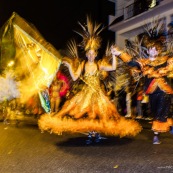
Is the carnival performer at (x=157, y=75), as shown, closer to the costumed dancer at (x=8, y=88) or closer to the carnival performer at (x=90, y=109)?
the carnival performer at (x=90, y=109)

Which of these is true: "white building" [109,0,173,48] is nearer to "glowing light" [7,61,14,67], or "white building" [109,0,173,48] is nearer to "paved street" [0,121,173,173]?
"glowing light" [7,61,14,67]

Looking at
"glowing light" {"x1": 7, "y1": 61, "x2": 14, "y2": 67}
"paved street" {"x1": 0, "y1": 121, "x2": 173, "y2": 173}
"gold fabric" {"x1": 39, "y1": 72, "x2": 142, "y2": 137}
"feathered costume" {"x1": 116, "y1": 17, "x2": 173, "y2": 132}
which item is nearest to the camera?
"paved street" {"x1": 0, "y1": 121, "x2": 173, "y2": 173}

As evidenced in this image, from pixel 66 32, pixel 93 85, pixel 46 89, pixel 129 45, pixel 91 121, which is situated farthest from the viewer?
pixel 66 32

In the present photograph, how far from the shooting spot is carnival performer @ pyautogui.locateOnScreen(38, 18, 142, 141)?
5.40 m

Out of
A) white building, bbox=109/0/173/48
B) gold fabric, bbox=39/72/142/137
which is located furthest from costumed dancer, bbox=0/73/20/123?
white building, bbox=109/0/173/48

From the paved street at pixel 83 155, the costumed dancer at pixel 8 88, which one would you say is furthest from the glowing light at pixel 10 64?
the paved street at pixel 83 155

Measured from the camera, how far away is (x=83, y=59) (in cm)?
607

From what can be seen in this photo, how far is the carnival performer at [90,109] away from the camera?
5402 millimetres

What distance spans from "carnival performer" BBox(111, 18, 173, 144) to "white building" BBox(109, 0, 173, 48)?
26.7 feet

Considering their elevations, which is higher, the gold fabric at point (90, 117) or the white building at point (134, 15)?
the white building at point (134, 15)

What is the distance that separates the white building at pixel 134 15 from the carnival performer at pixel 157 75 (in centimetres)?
815

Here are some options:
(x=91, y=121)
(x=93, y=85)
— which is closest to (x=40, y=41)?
(x=93, y=85)

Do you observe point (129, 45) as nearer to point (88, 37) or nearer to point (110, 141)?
point (88, 37)

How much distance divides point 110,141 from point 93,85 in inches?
43.4
